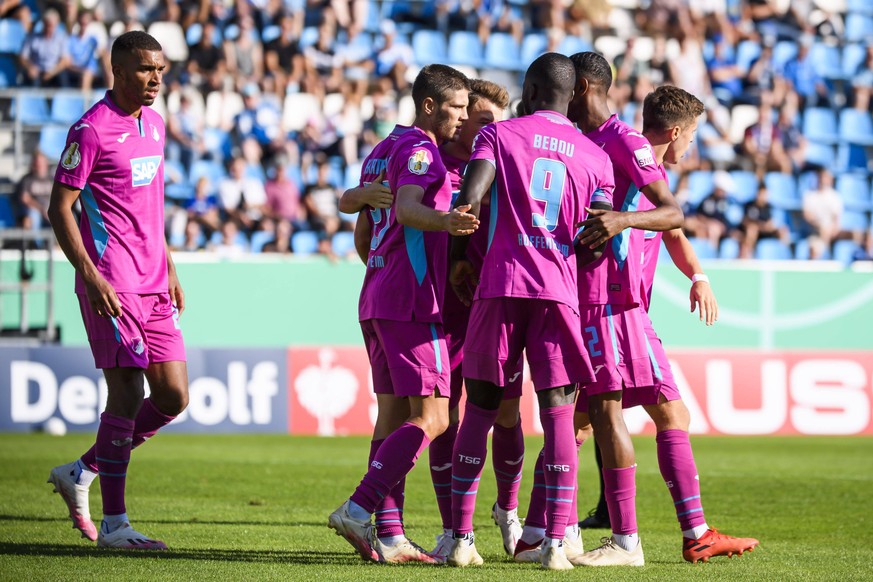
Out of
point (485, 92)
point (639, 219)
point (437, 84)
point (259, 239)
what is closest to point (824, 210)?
point (259, 239)

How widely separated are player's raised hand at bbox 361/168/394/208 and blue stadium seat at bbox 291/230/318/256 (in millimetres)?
11748

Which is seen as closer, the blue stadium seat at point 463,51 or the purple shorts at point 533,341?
the purple shorts at point 533,341

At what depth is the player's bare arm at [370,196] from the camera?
19.7 ft

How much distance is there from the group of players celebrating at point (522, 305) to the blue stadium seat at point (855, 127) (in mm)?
16808

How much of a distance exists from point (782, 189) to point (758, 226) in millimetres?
1278

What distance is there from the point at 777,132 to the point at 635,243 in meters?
16.2

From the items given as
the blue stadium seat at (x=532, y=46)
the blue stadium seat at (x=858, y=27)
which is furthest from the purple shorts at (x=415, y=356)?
the blue stadium seat at (x=858, y=27)

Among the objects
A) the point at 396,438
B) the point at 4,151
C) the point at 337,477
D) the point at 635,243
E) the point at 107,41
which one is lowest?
the point at 337,477

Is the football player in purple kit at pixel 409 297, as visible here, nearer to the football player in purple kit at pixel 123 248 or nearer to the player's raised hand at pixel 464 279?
the player's raised hand at pixel 464 279

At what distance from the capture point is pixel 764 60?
22.4m

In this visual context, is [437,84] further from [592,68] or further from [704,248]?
[704,248]

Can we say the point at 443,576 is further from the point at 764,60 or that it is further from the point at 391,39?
the point at 764,60

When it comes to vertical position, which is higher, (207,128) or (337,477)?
(207,128)

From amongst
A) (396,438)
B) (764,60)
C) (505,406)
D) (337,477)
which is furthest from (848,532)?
(764,60)
